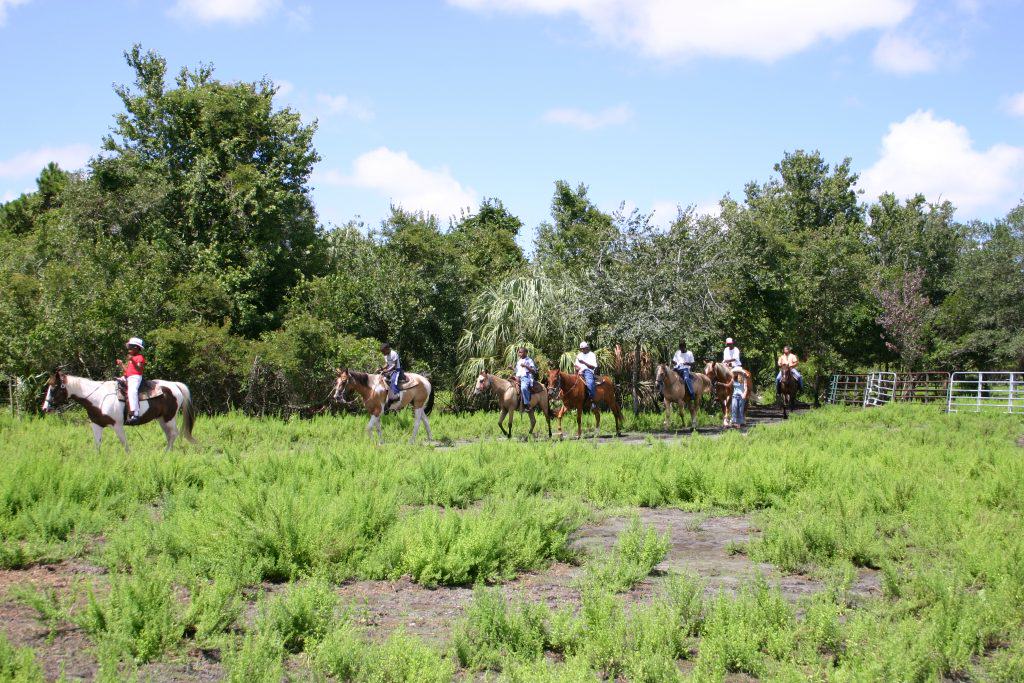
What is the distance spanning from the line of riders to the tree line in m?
1.96

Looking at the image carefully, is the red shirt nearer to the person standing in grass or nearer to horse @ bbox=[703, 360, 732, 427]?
the person standing in grass

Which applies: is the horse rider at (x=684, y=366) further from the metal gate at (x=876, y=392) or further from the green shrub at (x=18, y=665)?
the green shrub at (x=18, y=665)

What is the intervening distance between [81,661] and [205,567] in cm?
188

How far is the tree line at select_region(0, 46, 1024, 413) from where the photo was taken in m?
25.5

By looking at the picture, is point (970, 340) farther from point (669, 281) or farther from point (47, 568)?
point (47, 568)

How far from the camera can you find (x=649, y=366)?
1168 inches

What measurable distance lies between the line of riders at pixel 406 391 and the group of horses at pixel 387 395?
18 mm

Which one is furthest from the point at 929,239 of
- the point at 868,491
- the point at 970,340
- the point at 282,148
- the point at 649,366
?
the point at 868,491

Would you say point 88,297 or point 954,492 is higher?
point 88,297

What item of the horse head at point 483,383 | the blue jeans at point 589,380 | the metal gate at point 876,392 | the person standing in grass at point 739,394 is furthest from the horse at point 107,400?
the metal gate at point 876,392

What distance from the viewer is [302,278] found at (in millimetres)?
29719

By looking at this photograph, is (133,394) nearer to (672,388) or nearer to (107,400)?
(107,400)

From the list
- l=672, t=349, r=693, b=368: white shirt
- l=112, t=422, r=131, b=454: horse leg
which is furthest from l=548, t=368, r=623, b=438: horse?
l=112, t=422, r=131, b=454: horse leg

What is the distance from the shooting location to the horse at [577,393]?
71.5 feet
